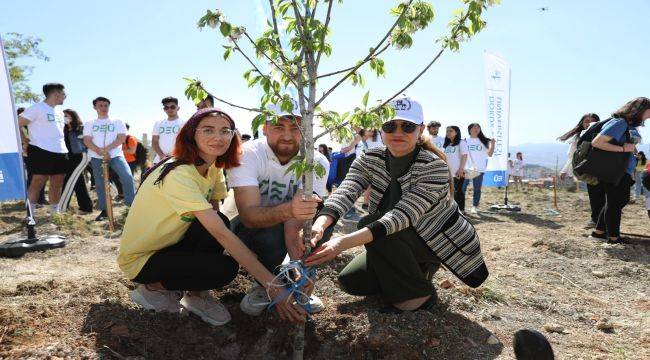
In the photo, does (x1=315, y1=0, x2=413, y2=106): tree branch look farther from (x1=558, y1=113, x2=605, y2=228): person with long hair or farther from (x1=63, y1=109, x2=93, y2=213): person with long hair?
(x1=63, y1=109, x2=93, y2=213): person with long hair

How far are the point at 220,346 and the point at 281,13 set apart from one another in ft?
5.91

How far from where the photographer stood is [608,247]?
509cm

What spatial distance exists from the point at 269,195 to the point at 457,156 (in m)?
5.60

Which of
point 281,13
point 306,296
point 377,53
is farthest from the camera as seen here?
point 306,296

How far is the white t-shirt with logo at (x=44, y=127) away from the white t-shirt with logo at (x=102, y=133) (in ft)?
1.35

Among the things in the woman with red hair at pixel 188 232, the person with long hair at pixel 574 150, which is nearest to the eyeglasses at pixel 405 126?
the woman with red hair at pixel 188 232

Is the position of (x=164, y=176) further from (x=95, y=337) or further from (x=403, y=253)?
(x=403, y=253)

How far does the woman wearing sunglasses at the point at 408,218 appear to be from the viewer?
2525 mm

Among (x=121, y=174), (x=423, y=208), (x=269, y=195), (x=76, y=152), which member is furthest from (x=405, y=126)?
(x=76, y=152)

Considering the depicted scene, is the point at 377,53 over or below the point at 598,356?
over

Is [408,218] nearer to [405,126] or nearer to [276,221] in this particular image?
[405,126]

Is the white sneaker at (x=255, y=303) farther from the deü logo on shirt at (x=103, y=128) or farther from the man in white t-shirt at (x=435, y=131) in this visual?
the man in white t-shirt at (x=435, y=131)

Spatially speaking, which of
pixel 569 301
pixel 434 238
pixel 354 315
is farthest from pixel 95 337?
pixel 569 301

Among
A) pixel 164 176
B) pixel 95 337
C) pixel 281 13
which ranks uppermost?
pixel 281 13
